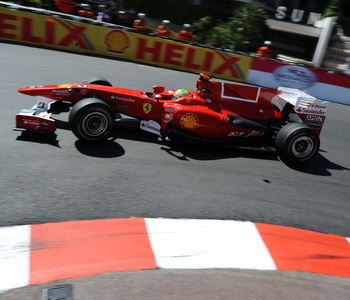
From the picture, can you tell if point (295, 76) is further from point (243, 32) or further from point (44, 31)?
point (44, 31)

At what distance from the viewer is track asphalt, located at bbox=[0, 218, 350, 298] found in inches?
113

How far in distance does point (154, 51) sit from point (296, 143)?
885 centimetres

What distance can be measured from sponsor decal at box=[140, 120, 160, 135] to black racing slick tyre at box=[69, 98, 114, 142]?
63cm

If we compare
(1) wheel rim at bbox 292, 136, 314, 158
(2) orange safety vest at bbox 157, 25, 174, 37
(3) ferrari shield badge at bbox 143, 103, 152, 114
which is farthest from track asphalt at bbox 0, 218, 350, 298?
(2) orange safety vest at bbox 157, 25, 174, 37

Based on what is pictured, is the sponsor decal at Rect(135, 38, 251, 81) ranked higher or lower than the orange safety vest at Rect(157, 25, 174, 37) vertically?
lower

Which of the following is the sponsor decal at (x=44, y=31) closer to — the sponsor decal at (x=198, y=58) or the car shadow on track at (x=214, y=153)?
the sponsor decal at (x=198, y=58)

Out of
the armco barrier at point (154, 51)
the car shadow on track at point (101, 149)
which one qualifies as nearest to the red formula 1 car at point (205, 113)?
the car shadow on track at point (101, 149)

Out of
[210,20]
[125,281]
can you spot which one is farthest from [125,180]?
[210,20]

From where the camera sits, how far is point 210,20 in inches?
912

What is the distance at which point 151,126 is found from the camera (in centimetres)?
568

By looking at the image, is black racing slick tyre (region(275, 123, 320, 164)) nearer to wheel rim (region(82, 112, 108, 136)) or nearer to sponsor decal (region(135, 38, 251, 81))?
wheel rim (region(82, 112, 108, 136))

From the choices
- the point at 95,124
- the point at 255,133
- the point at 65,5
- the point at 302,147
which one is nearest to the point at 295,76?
the point at 302,147

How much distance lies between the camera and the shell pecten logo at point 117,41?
13.2 m

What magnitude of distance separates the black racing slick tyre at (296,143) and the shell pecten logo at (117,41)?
353 inches
